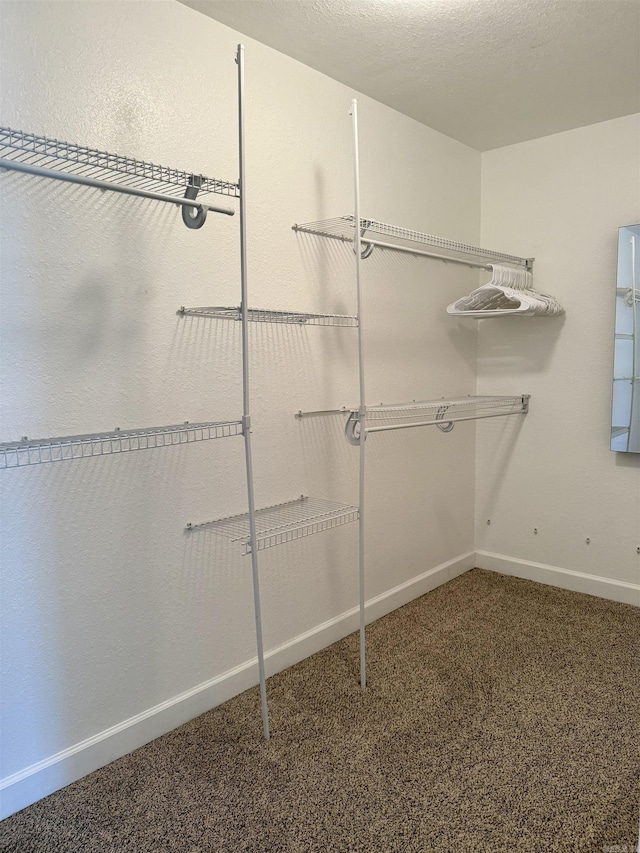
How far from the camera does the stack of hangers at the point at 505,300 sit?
2.87 m

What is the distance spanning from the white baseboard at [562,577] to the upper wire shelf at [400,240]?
164 centimetres

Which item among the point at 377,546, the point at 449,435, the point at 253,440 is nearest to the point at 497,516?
the point at 449,435

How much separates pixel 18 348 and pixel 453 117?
91.5 inches

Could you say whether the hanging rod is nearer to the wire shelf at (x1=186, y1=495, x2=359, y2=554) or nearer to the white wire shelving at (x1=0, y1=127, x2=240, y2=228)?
the white wire shelving at (x1=0, y1=127, x2=240, y2=228)

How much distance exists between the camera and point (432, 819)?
166 cm

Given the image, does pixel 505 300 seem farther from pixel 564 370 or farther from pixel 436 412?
pixel 436 412

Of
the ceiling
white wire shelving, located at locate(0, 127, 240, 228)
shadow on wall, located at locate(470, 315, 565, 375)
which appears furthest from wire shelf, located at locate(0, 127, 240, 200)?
shadow on wall, located at locate(470, 315, 565, 375)

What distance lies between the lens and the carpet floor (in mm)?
1618

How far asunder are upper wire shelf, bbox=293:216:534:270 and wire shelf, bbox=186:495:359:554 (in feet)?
3.36

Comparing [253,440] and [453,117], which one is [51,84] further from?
[453,117]

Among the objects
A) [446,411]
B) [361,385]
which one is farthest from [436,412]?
[361,385]

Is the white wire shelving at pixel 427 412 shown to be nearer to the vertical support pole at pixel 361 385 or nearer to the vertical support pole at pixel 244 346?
the vertical support pole at pixel 361 385

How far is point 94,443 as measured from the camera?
1.82 m

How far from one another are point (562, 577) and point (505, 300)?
151 cm
